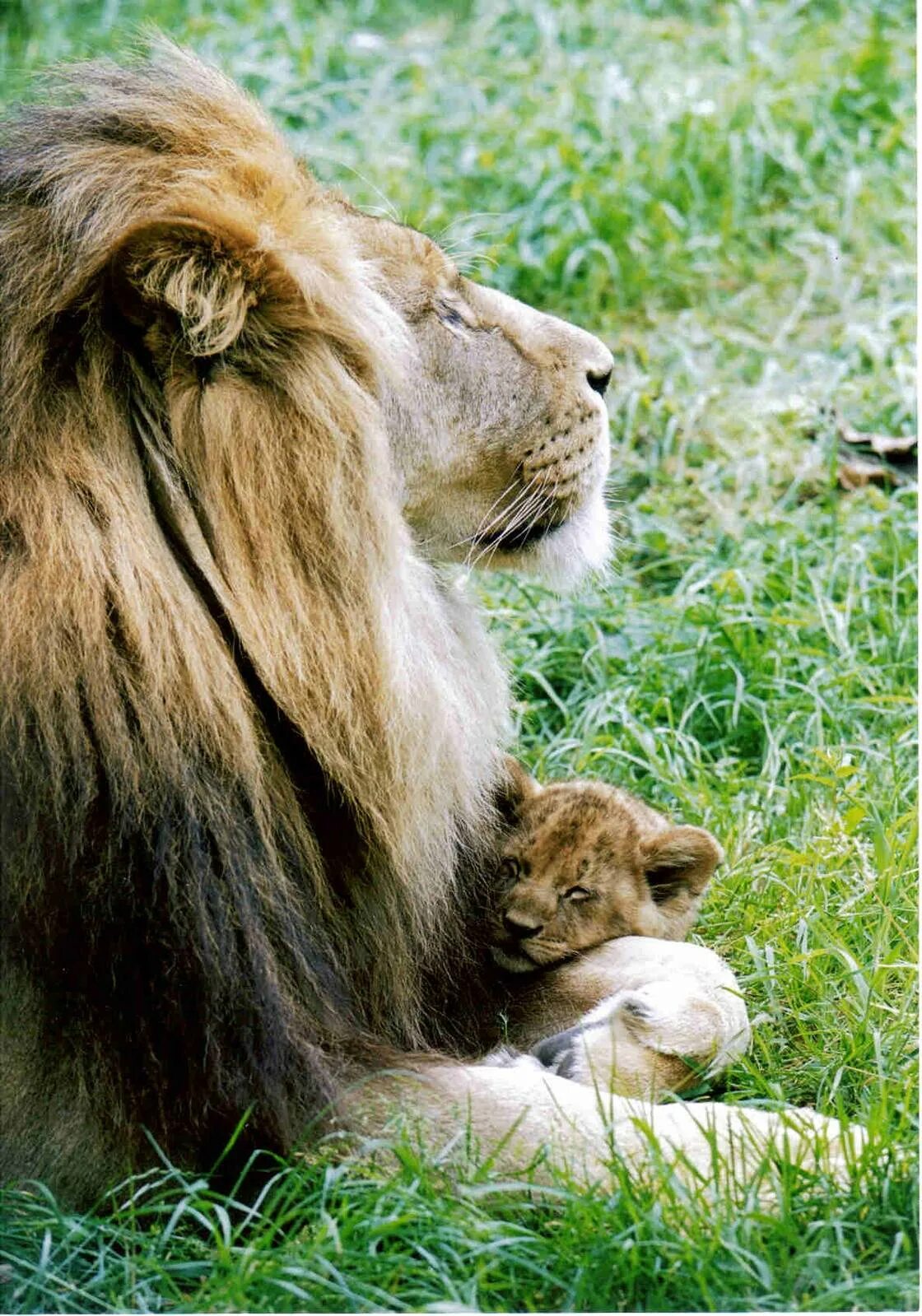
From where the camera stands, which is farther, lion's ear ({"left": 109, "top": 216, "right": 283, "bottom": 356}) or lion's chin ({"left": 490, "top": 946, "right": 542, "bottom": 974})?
lion's chin ({"left": 490, "top": 946, "right": 542, "bottom": 974})

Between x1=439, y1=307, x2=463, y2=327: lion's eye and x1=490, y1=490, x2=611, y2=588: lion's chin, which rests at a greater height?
x1=439, y1=307, x2=463, y2=327: lion's eye

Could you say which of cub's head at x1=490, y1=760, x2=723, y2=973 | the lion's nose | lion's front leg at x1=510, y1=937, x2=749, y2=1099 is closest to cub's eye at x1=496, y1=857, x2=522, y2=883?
cub's head at x1=490, y1=760, x2=723, y2=973

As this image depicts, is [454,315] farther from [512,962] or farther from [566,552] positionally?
[512,962]

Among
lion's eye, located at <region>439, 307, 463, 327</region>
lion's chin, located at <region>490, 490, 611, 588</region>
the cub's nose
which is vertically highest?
lion's eye, located at <region>439, 307, 463, 327</region>

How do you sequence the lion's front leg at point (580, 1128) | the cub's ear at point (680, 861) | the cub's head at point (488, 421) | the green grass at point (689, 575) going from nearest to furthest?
1. the green grass at point (689, 575)
2. the lion's front leg at point (580, 1128)
3. the cub's head at point (488, 421)
4. the cub's ear at point (680, 861)

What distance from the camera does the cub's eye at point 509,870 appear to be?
12.7ft

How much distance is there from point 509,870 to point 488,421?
3.23 ft

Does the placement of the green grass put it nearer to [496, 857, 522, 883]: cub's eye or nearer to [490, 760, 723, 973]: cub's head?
[490, 760, 723, 973]: cub's head

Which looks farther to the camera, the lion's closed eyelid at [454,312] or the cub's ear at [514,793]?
the cub's ear at [514,793]

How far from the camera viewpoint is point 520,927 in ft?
12.2

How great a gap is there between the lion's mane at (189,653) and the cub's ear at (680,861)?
0.79m

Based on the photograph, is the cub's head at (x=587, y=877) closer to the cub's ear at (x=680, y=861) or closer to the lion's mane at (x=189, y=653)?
the cub's ear at (x=680, y=861)

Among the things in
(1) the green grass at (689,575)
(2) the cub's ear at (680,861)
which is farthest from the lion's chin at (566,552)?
(1) the green grass at (689,575)

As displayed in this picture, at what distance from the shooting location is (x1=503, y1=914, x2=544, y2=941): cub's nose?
146 inches
